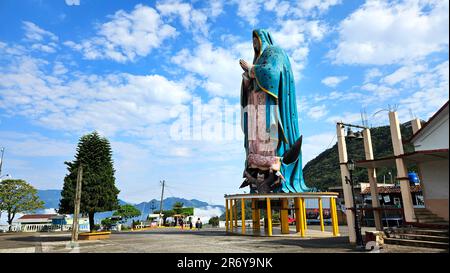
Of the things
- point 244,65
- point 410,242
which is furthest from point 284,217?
point 410,242

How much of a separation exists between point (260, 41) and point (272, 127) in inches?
334

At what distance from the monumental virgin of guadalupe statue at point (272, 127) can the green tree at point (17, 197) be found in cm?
2768

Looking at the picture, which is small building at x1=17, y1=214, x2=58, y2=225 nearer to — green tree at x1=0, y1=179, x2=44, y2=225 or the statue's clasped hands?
green tree at x1=0, y1=179, x2=44, y2=225

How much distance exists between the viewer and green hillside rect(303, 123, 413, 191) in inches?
2512

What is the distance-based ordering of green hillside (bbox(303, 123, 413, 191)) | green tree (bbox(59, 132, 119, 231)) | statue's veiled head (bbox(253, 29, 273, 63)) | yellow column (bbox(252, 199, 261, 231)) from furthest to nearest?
1. green hillside (bbox(303, 123, 413, 191))
2. statue's veiled head (bbox(253, 29, 273, 63))
3. yellow column (bbox(252, 199, 261, 231))
4. green tree (bbox(59, 132, 119, 231))

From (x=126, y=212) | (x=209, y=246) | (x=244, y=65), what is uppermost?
(x=244, y=65)

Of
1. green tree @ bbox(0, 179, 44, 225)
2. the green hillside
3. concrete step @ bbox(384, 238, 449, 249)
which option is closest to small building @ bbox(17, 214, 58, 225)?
green tree @ bbox(0, 179, 44, 225)

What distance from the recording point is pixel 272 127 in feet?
83.7

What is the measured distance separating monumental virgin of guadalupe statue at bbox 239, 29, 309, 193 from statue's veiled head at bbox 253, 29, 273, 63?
2.17 ft

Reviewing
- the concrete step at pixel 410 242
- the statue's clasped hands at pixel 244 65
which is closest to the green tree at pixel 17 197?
the statue's clasped hands at pixel 244 65

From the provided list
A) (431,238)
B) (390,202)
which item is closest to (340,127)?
(431,238)

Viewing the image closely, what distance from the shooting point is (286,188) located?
23625mm

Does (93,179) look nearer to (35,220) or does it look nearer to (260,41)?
(260,41)

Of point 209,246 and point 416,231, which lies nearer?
point 416,231
